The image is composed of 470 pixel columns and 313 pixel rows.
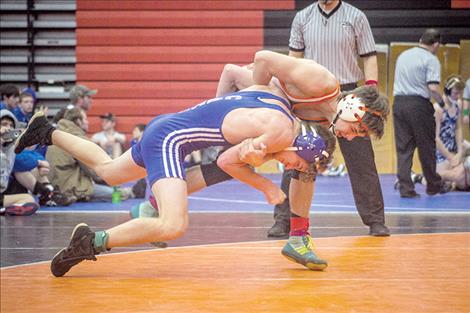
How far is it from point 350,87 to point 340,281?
2.30m

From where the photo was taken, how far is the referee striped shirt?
6.70 meters

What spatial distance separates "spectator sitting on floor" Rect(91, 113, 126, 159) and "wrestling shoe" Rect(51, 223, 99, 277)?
8.44 metres

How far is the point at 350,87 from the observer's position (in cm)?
670

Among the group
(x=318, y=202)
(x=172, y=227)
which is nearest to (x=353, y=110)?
(x=172, y=227)

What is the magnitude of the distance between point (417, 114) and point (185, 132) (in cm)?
526

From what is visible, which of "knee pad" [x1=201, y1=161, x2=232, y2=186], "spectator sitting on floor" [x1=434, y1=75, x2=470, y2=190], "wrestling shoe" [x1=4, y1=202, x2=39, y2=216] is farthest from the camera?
"spectator sitting on floor" [x1=434, y1=75, x2=470, y2=190]

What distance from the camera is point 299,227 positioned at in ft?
17.3

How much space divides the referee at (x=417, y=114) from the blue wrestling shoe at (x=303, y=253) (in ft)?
15.1

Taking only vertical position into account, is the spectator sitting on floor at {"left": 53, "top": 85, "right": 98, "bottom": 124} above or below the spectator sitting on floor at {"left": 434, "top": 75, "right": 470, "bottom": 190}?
above

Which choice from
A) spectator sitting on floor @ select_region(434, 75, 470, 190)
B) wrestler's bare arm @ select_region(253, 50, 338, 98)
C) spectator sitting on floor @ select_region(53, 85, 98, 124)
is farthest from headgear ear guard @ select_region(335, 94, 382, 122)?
spectator sitting on floor @ select_region(434, 75, 470, 190)

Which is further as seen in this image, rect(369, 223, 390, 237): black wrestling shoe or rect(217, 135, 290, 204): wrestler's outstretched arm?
rect(369, 223, 390, 237): black wrestling shoe

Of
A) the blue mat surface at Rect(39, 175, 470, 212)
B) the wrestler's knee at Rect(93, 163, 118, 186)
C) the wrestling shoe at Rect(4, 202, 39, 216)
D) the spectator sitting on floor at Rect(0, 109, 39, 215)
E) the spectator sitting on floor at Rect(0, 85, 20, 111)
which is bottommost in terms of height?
the blue mat surface at Rect(39, 175, 470, 212)

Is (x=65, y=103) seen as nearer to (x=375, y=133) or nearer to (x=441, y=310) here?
(x=375, y=133)

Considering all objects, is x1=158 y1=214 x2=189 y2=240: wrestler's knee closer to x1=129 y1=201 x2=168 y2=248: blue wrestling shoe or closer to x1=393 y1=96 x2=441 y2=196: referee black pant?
x1=129 y1=201 x2=168 y2=248: blue wrestling shoe
